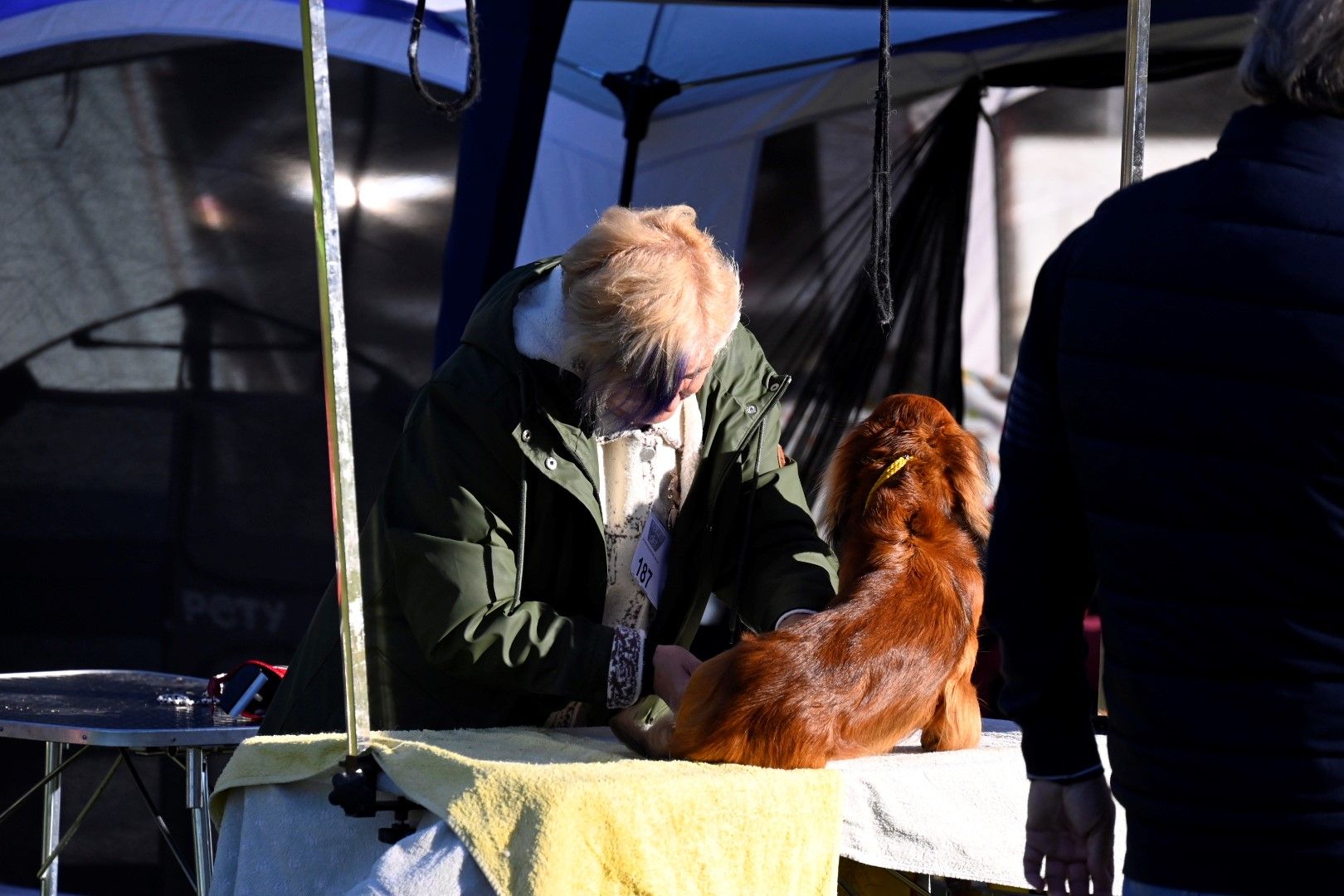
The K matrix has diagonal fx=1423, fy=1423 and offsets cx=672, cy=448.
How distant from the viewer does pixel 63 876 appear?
13.7ft

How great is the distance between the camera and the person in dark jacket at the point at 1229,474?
1.18 meters

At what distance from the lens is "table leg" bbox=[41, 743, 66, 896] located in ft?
9.80

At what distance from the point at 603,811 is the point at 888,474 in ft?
3.28

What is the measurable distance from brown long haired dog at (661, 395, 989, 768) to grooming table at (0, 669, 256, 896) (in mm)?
918

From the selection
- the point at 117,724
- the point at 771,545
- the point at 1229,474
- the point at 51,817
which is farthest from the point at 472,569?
the point at 51,817

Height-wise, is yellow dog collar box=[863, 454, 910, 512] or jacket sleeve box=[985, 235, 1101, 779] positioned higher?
yellow dog collar box=[863, 454, 910, 512]

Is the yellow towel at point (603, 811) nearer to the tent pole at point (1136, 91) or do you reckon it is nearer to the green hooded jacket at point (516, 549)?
the green hooded jacket at point (516, 549)

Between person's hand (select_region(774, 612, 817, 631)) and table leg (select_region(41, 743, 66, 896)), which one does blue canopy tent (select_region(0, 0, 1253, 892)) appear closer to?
table leg (select_region(41, 743, 66, 896))

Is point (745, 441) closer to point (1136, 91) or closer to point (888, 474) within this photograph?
point (888, 474)

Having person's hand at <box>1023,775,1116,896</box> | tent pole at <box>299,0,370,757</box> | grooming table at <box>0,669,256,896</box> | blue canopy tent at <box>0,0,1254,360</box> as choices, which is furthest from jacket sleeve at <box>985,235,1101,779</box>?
blue canopy tent at <box>0,0,1254,360</box>

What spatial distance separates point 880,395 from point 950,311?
344 mm

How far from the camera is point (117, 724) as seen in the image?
247 cm

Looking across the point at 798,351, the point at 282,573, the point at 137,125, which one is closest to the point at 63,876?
the point at 282,573

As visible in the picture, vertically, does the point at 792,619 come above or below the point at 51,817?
above
